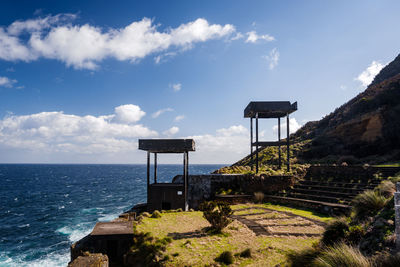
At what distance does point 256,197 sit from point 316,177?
6.76 metres

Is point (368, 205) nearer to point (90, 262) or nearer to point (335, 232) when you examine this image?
point (335, 232)

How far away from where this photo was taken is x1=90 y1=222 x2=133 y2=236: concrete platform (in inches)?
398

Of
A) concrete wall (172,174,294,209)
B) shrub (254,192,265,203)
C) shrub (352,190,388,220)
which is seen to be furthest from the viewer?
concrete wall (172,174,294,209)

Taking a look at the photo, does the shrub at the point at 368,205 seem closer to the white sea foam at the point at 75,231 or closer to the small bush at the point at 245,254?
the small bush at the point at 245,254

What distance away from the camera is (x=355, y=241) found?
6531mm

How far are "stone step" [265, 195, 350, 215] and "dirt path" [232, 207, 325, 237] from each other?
2.12 metres

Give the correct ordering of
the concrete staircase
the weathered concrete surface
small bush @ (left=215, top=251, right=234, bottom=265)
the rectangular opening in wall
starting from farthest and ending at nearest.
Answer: the rectangular opening in wall < the concrete staircase < the weathered concrete surface < small bush @ (left=215, top=251, right=234, bottom=265)

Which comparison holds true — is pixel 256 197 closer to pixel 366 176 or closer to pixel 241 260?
pixel 366 176

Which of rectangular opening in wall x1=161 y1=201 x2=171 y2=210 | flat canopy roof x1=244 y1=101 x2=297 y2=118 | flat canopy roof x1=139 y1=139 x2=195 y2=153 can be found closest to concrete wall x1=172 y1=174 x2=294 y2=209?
rectangular opening in wall x1=161 y1=201 x2=171 y2=210

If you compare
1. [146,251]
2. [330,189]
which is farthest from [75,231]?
[330,189]

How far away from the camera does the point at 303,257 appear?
6.74m

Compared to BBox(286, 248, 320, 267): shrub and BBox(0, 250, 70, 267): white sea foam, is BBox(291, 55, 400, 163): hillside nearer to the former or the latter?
BBox(286, 248, 320, 267): shrub

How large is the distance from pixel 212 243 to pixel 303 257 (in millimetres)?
3961

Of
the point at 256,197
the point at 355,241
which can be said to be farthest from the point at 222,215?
the point at 256,197
